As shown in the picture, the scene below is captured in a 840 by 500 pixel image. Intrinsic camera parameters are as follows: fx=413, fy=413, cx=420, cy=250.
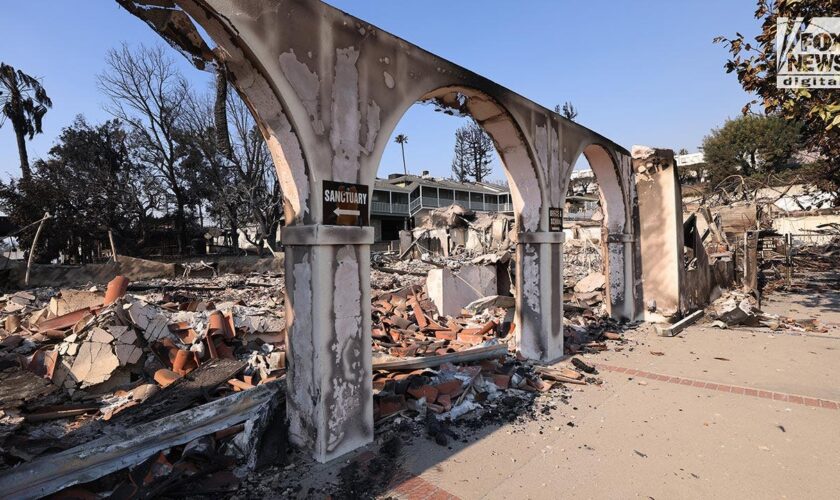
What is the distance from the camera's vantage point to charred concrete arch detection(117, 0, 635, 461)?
10.8 feet

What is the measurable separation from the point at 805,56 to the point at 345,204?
8.39 meters

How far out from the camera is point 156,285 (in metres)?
13.2

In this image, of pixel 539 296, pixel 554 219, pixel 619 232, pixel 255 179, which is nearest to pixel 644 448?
pixel 539 296

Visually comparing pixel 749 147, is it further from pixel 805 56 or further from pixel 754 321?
pixel 805 56

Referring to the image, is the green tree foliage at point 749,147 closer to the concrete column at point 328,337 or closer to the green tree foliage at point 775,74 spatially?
the green tree foliage at point 775,74

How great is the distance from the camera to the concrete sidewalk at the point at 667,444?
336cm

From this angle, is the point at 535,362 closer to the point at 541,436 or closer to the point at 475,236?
the point at 541,436

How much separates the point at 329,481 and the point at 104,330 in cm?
410

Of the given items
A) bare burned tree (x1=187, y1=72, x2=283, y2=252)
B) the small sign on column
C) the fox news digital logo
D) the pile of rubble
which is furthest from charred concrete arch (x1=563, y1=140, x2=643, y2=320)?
bare burned tree (x1=187, y1=72, x2=283, y2=252)

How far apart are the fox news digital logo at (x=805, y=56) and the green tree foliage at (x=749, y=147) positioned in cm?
3099

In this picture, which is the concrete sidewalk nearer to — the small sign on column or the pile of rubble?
the small sign on column

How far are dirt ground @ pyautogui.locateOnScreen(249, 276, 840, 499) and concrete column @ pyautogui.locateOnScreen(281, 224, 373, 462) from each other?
33 centimetres

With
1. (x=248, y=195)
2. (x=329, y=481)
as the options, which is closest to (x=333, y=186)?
(x=329, y=481)

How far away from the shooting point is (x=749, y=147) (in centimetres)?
3456
